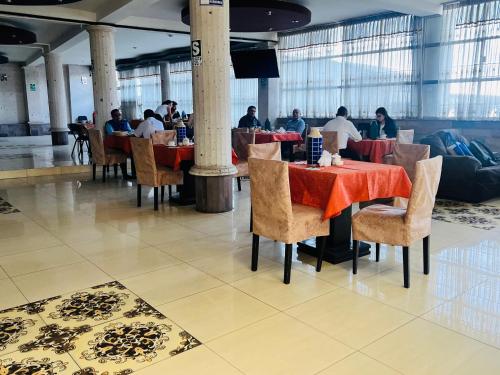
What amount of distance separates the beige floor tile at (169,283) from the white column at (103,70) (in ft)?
22.0

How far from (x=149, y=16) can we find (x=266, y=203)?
7.89 m

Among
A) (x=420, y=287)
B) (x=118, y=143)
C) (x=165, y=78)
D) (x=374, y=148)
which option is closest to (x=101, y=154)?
(x=118, y=143)

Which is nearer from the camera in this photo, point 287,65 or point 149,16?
point 149,16

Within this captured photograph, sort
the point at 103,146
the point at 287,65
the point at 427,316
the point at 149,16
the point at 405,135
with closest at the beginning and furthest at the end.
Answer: the point at 427,316, the point at 405,135, the point at 103,146, the point at 149,16, the point at 287,65

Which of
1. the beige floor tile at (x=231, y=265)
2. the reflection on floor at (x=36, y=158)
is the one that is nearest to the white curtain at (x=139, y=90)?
the reflection on floor at (x=36, y=158)

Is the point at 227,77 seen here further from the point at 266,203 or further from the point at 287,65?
the point at 287,65

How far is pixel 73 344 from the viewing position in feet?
8.14

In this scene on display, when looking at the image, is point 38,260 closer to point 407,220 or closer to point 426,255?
point 407,220

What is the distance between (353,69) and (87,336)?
30.5 ft

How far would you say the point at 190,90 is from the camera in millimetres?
16500

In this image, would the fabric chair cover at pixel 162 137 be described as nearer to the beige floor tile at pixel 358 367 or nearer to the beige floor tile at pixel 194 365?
the beige floor tile at pixel 194 365

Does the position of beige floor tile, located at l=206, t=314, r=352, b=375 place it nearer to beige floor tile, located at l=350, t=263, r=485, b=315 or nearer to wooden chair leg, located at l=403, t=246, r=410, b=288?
beige floor tile, located at l=350, t=263, r=485, b=315

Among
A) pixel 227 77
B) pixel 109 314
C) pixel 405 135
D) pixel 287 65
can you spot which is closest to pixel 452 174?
pixel 405 135

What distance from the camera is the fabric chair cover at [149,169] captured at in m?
5.50
